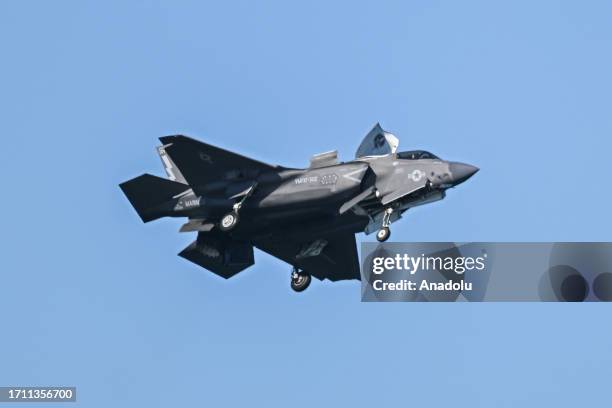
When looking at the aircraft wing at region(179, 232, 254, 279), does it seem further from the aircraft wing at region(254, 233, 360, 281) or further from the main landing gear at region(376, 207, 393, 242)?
the main landing gear at region(376, 207, 393, 242)

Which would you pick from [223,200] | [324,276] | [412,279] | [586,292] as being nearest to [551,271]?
[586,292]

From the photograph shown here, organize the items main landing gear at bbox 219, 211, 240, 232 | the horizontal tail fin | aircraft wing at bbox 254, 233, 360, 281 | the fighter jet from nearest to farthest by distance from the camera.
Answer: the fighter jet
main landing gear at bbox 219, 211, 240, 232
the horizontal tail fin
aircraft wing at bbox 254, 233, 360, 281

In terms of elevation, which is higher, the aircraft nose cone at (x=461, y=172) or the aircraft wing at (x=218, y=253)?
the aircraft nose cone at (x=461, y=172)

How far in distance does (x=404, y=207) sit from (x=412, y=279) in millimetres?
6175

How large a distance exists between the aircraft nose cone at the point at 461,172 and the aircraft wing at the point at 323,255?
7.75m

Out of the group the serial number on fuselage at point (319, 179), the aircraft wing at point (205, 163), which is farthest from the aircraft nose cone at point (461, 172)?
the aircraft wing at point (205, 163)

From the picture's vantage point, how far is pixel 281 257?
60531 millimetres

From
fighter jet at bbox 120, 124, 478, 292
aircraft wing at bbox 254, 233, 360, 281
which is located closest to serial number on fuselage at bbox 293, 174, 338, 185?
fighter jet at bbox 120, 124, 478, 292

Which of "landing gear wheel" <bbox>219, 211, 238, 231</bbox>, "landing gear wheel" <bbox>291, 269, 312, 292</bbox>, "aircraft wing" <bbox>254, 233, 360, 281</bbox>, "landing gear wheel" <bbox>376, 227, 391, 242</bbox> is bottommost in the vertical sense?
"landing gear wheel" <bbox>291, 269, 312, 292</bbox>

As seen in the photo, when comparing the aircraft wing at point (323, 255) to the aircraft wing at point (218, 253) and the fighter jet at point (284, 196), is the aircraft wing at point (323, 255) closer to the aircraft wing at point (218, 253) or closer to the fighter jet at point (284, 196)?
the fighter jet at point (284, 196)

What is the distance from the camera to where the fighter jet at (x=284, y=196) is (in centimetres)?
5391

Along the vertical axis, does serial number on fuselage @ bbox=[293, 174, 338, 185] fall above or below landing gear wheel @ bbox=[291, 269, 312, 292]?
above

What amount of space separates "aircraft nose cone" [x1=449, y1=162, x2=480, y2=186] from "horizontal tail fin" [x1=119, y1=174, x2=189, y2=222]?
11.5m

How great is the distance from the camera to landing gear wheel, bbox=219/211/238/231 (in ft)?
183
